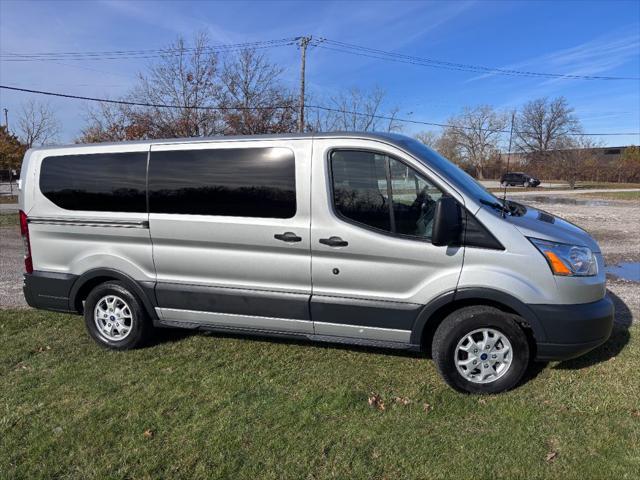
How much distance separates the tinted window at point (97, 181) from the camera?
4320mm

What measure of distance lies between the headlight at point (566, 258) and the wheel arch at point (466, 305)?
0.37 m

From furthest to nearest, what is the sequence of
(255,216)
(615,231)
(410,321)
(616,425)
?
(615,231)
(255,216)
(410,321)
(616,425)

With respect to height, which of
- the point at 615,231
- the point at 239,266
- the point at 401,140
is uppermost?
the point at 401,140

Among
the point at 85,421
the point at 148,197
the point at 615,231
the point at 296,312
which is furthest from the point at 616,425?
the point at 615,231

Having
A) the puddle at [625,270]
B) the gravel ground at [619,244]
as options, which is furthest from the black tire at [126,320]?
the puddle at [625,270]

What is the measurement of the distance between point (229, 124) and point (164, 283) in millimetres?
15368

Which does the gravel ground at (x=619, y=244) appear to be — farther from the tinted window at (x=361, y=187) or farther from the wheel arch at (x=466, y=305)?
the tinted window at (x=361, y=187)

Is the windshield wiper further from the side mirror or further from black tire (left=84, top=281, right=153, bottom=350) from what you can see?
black tire (left=84, top=281, right=153, bottom=350)

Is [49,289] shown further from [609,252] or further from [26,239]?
[609,252]

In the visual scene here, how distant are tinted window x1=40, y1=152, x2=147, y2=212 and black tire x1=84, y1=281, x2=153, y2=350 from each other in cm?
78

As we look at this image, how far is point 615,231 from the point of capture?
41.1ft

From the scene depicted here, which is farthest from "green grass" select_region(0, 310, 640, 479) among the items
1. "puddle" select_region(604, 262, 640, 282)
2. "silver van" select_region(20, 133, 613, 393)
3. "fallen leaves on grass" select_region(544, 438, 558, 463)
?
"puddle" select_region(604, 262, 640, 282)

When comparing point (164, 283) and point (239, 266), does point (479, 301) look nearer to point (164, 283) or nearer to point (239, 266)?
point (239, 266)

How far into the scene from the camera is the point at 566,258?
11.2 feet
